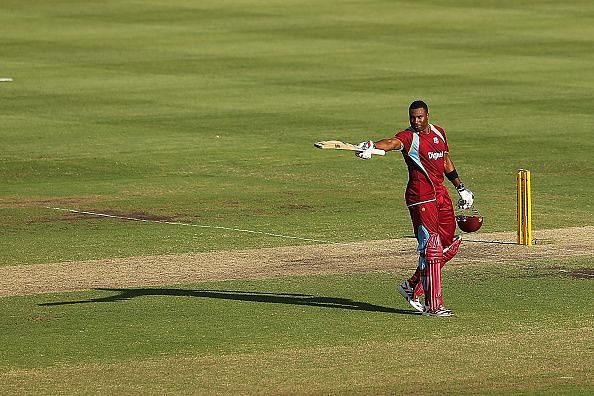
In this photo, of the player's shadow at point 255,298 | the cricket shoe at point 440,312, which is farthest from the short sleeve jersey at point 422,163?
the player's shadow at point 255,298

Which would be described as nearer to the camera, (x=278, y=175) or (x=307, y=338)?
(x=307, y=338)

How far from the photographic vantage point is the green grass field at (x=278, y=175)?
1344 centimetres

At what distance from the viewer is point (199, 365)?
13250mm

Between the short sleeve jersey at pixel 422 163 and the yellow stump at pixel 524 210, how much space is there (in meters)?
4.35

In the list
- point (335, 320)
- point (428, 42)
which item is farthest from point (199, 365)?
point (428, 42)

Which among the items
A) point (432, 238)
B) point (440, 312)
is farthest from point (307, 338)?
point (432, 238)

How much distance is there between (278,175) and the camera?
88.8ft

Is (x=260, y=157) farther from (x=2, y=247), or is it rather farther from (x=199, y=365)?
(x=199, y=365)

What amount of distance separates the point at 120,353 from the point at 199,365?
88 centimetres

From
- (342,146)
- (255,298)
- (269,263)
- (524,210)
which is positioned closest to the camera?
(342,146)

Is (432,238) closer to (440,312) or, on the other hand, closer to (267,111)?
(440,312)

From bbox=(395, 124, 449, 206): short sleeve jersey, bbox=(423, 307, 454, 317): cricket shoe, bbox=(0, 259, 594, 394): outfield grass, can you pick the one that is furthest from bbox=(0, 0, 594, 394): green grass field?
bbox=(395, 124, 449, 206): short sleeve jersey

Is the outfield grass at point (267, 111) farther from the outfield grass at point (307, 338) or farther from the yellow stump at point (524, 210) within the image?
the outfield grass at point (307, 338)

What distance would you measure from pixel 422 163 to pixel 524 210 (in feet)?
15.0
